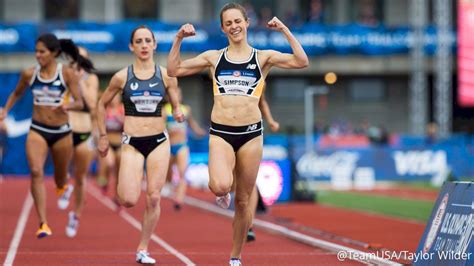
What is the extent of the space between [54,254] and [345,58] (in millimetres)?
38928

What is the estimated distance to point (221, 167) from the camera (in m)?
10.7

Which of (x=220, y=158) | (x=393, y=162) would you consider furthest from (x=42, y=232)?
(x=393, y=162)

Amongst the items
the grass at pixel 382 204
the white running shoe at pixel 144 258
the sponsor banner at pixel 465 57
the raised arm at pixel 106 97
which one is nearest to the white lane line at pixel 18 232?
the white running shoe at pixel 144 258

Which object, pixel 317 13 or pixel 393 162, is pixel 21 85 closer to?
pixel 393 162

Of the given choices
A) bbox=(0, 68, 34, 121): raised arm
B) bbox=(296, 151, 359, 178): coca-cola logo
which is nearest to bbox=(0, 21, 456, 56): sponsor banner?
bbox=(296, 151, 359, 178): coca-cola logo

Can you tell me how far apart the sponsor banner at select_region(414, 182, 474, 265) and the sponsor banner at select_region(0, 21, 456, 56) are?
1439 inches

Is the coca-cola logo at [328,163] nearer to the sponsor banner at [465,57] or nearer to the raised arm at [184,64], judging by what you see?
the sponsor banner at [465,57]

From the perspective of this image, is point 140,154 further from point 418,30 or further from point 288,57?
point 418,30

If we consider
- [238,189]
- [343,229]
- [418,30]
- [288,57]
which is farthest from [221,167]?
[418,30]

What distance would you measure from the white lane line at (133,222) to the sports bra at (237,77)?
7.66 ft

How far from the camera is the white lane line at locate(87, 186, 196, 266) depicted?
13.2m

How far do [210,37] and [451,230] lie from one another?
38.7 meters

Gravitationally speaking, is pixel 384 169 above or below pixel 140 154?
below

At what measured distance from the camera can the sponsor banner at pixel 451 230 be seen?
9.35 m
